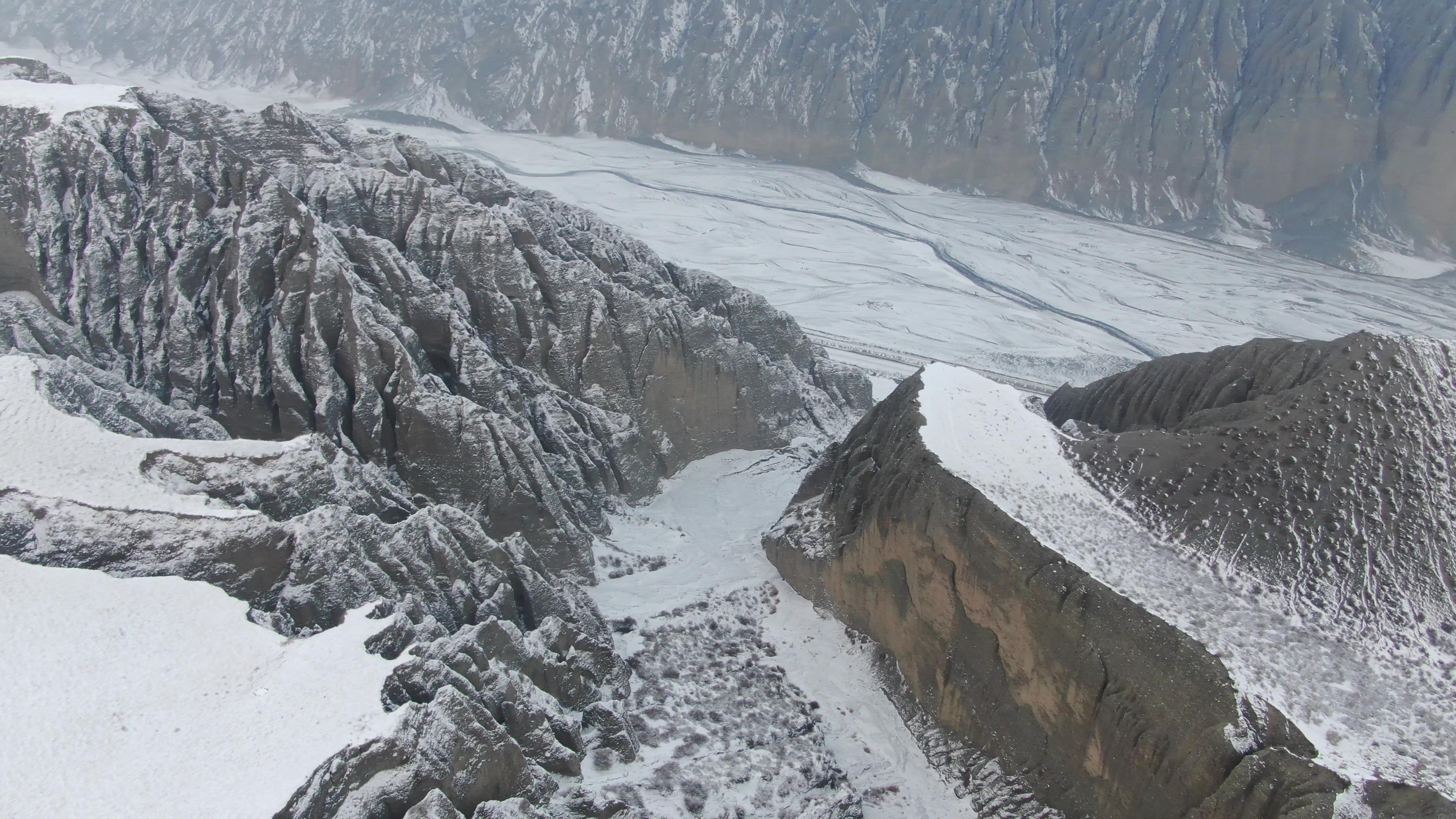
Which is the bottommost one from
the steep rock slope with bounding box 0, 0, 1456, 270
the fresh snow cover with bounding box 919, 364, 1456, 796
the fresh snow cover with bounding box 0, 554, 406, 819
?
the fresh snow cover with bounding box 0, 554, 406, 819

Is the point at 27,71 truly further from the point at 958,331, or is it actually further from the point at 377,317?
the point at 958,331

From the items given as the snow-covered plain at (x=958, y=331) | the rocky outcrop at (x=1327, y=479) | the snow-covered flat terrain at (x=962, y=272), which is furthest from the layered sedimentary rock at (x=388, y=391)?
the snow-covered flat terrain at (x=962, y=272)

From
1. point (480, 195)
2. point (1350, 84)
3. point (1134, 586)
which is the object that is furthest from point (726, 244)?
point (1134, 586)

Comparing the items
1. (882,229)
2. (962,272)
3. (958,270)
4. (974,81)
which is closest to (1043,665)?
(962,272)

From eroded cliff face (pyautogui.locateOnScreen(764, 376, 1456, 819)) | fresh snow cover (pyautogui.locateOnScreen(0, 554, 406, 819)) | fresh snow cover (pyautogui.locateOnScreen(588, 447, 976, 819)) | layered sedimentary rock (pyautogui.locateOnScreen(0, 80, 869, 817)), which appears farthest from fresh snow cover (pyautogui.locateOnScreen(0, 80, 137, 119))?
eroded cliff face (pyautogui.locateOnScreen(764, 376, 1456, 819))

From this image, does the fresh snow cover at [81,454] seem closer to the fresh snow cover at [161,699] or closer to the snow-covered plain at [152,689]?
the snow-covered plain at [152,689]

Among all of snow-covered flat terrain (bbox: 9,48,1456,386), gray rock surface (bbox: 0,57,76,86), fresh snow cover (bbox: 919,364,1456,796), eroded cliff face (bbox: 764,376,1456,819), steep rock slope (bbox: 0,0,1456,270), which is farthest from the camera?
steep rock slope (bbox: 0,0,1456,270)

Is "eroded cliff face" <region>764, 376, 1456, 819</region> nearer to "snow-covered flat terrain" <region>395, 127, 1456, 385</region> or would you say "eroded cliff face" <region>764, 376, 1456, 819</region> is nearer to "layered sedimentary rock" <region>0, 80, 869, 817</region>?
"layered sedimentary rock" <region>0, 80, 869, 817</region>
